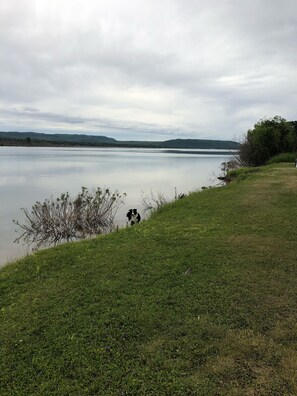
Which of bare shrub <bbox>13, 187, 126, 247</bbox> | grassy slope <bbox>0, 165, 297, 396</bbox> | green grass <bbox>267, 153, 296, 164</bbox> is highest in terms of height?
green grass <bbox>267, 153, 296, 164</bbox>

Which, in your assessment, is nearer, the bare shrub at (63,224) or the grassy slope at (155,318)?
the grassy slope at (155,318)

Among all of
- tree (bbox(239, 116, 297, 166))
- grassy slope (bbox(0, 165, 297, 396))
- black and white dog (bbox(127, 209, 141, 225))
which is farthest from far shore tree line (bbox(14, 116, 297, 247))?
tree (bbox(239, 116, 297, 166))

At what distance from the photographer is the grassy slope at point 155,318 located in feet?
10.8

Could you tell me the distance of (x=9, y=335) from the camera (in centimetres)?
416

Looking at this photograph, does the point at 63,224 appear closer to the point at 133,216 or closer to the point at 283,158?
the point at 133,216

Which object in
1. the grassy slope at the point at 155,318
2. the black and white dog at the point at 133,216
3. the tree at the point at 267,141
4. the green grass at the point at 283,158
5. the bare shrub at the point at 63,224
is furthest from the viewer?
the tree at the point at 267,141

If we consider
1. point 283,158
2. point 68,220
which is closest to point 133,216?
point 68,220

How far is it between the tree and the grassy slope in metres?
A: 30.7

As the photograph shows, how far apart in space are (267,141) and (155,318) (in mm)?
35404

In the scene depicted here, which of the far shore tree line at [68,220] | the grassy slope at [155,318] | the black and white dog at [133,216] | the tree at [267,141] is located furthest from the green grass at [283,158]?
the grassy slope at [155,318]

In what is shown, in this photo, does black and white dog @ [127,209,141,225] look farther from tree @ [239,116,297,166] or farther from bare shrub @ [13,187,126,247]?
tree @ [239,116,297,166]

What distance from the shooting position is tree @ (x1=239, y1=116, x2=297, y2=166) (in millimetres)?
36281

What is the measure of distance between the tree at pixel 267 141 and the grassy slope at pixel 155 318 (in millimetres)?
30743

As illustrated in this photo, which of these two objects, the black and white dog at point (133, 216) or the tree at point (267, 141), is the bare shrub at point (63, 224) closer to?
the black and white dog at point (133, 216)
